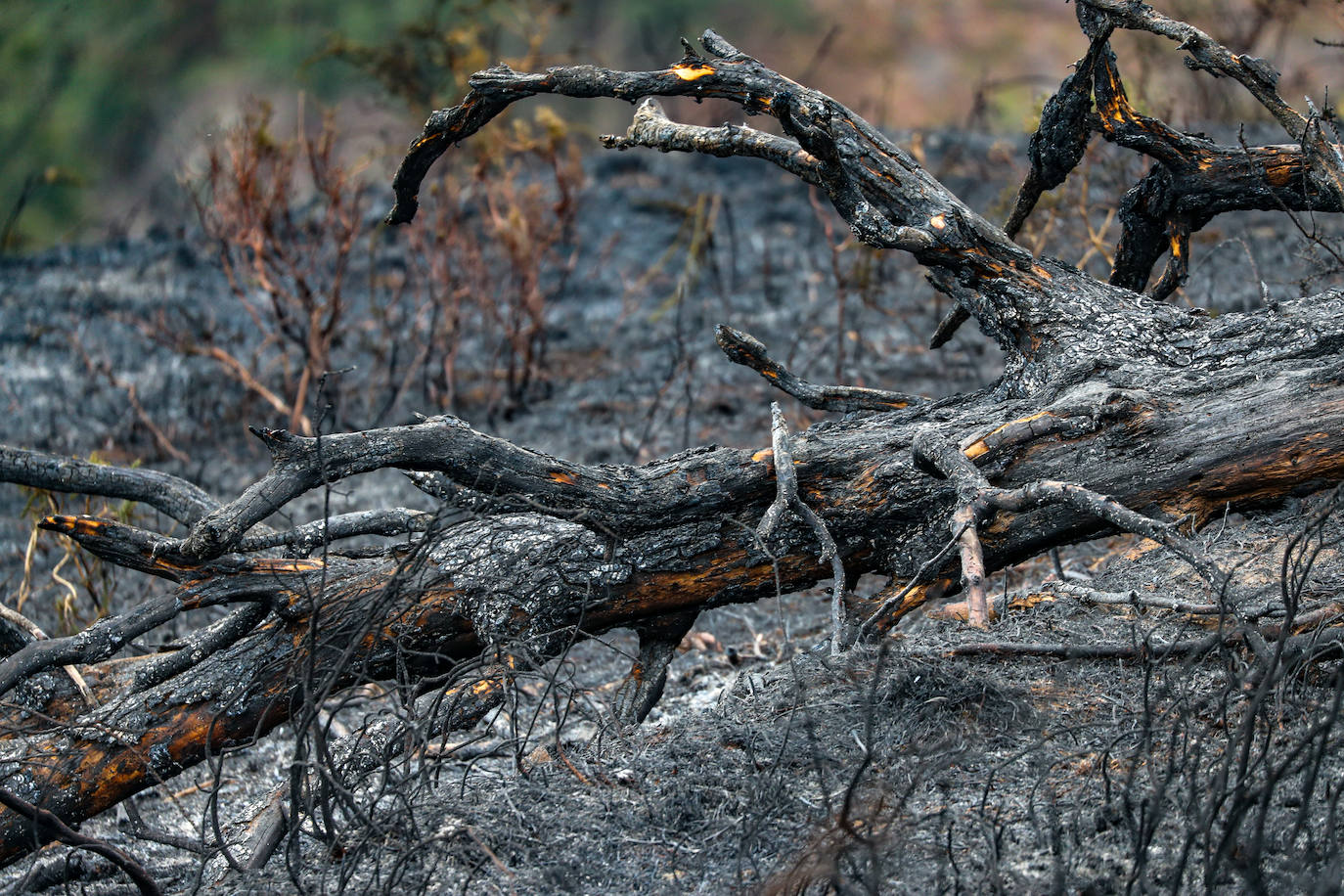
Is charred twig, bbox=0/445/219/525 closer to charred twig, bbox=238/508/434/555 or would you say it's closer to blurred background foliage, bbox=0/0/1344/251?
charred twig, bbox=238/508/434/555

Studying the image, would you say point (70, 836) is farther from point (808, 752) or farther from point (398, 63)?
point (398, 63)

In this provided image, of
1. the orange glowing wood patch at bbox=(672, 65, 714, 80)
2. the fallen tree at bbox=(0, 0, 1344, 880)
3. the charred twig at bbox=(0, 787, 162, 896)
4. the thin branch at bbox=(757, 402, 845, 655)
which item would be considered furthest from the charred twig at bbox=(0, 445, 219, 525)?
the orange glowing wood patch at bbox=(672, 65, 714, 80)

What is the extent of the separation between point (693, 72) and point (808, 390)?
889mm

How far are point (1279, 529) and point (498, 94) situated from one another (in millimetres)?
2262

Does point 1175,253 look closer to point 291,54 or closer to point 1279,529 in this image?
point 1279,529

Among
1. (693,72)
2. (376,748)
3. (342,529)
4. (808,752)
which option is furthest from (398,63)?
(808,752)

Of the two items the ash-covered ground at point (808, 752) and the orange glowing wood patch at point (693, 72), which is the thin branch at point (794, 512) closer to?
the ash-covered ground at point (808, 752)

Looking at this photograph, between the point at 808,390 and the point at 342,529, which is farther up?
the point at 808,390

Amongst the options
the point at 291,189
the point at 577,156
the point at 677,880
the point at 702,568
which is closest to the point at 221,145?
the point at 291,189

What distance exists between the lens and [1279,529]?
2.69m

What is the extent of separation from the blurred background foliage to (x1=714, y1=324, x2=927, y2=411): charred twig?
3.92 meters

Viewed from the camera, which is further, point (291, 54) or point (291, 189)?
point (291, 54)

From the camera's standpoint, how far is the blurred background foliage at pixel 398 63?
8008 mm

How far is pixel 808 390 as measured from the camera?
2.98 m
